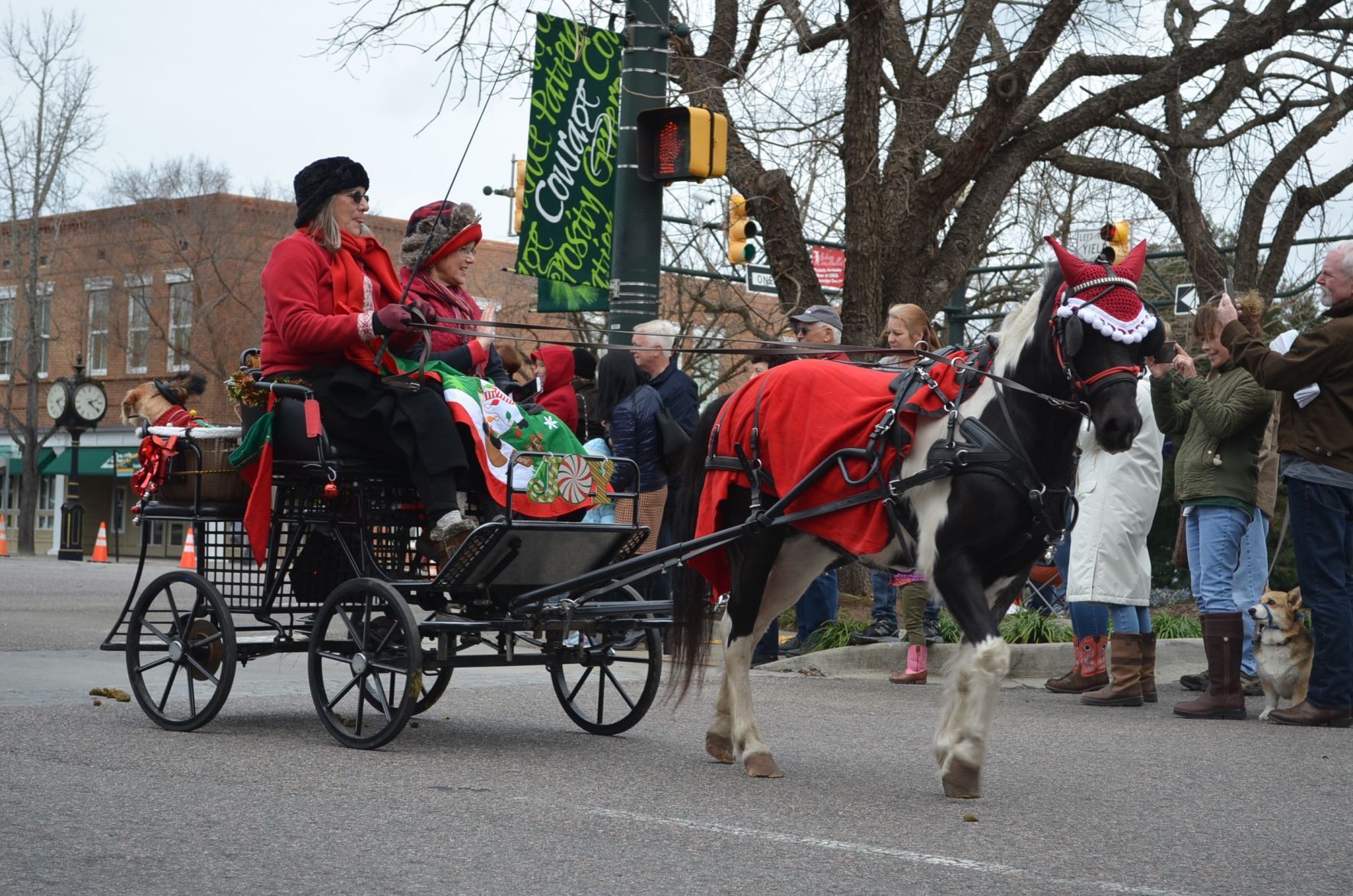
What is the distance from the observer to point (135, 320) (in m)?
41.5

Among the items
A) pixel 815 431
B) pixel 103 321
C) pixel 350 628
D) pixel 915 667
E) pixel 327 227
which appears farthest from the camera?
pixel 103 321

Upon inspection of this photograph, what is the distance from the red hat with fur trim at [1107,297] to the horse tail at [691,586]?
1.84 metres

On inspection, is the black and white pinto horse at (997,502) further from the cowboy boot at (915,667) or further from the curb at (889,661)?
the curb at (889,661)

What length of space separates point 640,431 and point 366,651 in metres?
4.04

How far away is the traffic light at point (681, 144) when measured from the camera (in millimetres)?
10273

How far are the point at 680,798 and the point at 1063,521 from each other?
6.02 feet

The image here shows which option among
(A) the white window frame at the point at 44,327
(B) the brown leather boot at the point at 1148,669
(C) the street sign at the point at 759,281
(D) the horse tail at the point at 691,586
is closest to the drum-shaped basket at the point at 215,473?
(D) the horse tail at the point at 691,586

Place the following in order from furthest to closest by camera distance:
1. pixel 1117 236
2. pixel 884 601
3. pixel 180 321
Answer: pixel 180 321 → pixel 1117 236 → pixel 884 601

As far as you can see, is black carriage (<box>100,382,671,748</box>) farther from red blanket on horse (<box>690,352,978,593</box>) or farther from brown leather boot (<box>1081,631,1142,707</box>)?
brown leather boot (<box>1081,631,1142,707</box>)

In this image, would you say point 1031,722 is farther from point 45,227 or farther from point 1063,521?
point 45,227

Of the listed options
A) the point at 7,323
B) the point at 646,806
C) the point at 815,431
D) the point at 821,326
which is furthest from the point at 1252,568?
the point at 7,323

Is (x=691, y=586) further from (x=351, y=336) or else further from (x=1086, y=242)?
(x=1086, y=242)

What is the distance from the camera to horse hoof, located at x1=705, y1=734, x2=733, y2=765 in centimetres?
660

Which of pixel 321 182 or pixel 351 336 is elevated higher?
pixel 321 182
